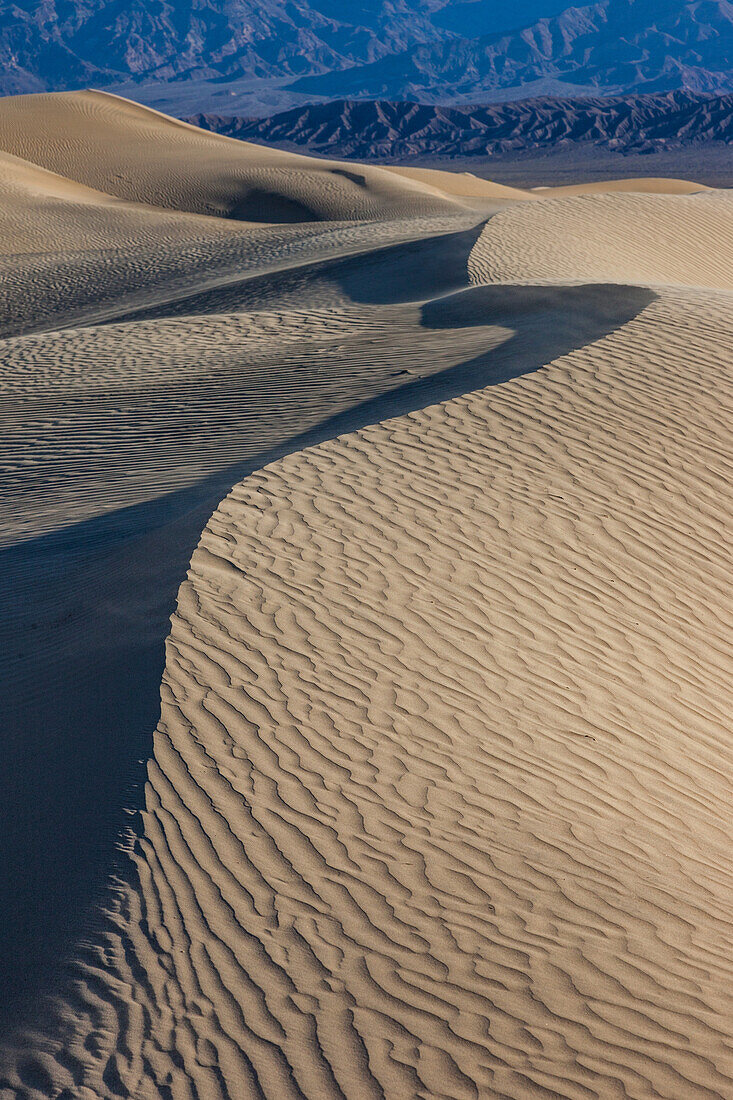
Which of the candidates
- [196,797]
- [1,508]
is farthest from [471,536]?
[1,508]

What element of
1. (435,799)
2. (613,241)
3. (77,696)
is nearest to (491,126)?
(613,241)

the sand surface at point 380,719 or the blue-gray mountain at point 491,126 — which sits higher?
the blue-gray mountain at point 491,126

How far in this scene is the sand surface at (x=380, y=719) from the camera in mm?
3691

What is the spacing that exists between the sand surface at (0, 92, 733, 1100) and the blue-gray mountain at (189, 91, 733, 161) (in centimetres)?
12657

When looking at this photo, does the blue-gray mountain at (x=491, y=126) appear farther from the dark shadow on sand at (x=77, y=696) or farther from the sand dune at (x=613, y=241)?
the dark shadow on sand at (x=77, y=696)

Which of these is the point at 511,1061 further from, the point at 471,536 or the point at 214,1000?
the point at 471,536

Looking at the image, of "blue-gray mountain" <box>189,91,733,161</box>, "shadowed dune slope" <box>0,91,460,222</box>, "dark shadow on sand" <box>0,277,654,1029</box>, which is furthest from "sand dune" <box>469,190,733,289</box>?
"blue-gray mountain" <box>189,91,733,161</box>

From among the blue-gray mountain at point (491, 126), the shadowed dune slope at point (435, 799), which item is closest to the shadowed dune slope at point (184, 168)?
the shadowed dune slope at point (435, 799)

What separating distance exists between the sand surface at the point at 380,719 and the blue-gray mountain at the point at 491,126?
126566mm

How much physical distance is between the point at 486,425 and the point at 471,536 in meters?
1.83

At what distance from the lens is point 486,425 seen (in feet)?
28.8

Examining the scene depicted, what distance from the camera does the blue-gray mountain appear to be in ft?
435

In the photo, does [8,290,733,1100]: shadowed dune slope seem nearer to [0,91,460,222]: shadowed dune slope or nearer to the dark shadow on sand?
the dark shadow on sand

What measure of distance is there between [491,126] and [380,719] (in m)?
152
